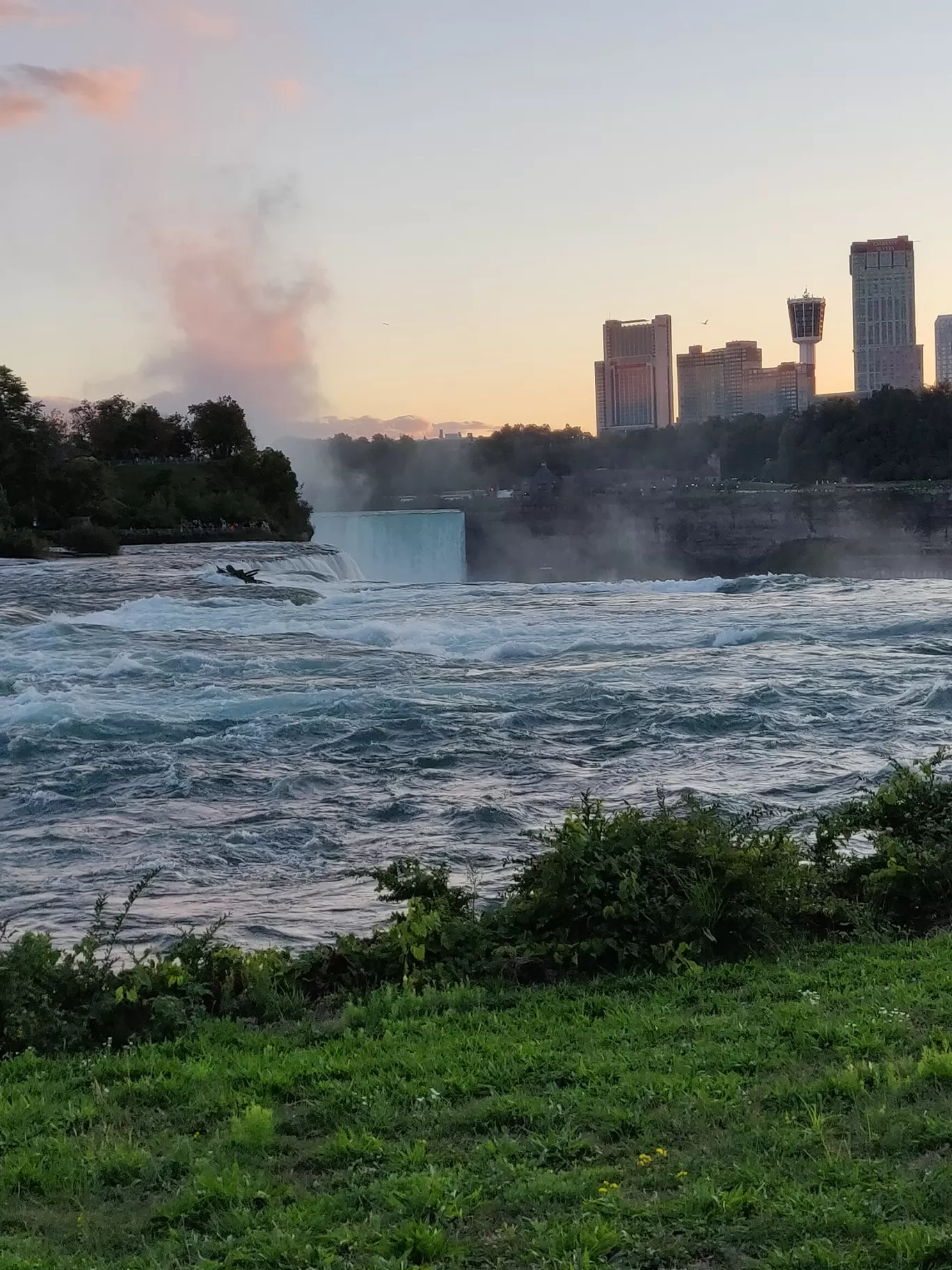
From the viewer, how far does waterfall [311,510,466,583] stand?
7194 cm

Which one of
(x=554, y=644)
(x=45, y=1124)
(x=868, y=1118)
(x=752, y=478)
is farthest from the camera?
(x=752, y=478)

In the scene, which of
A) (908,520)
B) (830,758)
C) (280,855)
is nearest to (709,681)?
(830,758)

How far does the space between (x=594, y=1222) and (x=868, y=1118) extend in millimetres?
1247

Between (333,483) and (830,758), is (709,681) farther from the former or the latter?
(333,483)

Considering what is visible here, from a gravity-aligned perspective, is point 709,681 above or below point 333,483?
below

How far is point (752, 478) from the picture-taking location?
126125mm

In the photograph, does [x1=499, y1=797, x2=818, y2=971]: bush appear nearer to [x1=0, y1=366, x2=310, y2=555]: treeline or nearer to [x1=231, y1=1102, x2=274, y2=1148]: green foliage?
[x1=231, y1=1102, x2=274, y2=1148]: green foliage

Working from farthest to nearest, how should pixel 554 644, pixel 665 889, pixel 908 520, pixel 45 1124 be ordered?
1. pixel 908 520
2. pixel 554 644
3. pixel 665 889
4. pixel 45 1124

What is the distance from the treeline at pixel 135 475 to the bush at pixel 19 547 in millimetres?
58

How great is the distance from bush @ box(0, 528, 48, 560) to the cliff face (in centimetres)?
3712

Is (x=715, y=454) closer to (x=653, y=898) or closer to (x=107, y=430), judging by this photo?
(x=107, y=430)

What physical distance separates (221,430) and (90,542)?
124 ft

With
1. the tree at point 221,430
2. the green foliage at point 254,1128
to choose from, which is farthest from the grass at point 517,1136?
the tree at point 221,430

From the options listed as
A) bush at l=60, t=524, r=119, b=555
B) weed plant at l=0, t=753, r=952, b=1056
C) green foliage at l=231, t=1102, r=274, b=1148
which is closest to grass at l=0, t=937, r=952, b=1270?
green foliage at l=231, t=1102, r=274, b=1148
